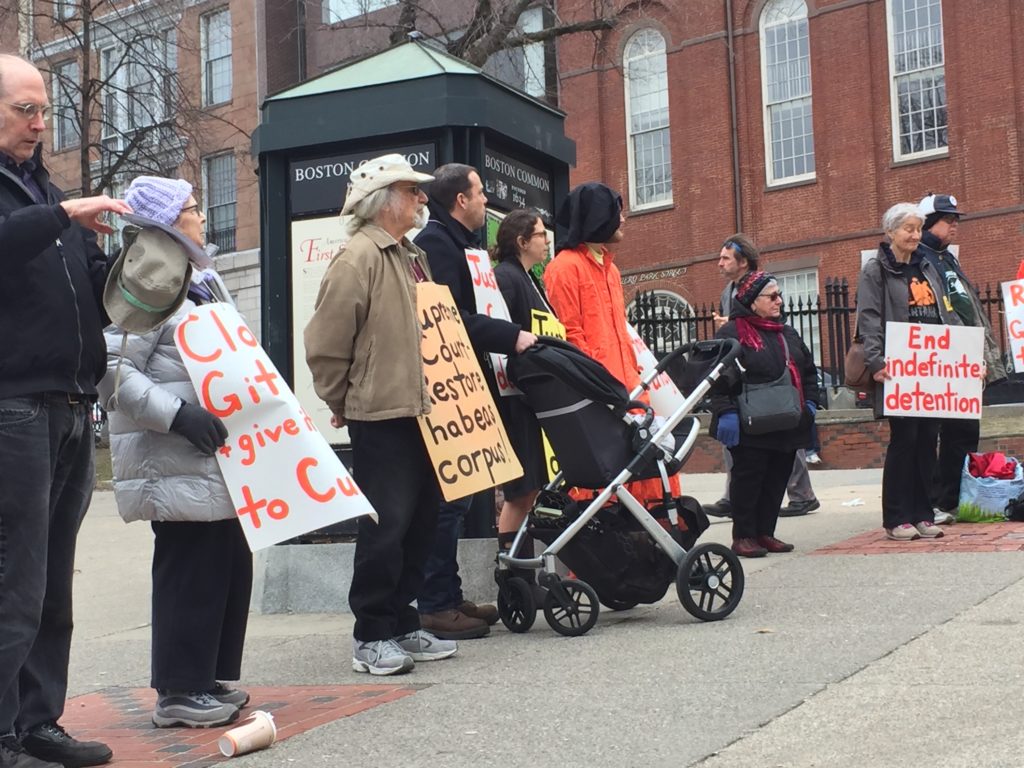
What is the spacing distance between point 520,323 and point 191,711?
2.56 meters

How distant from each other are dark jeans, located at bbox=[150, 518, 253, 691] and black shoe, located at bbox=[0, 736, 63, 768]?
2.28 feet

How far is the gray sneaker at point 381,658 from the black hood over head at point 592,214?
227 cm

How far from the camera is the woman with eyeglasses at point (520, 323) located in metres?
6.45

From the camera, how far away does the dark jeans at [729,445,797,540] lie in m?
8.28

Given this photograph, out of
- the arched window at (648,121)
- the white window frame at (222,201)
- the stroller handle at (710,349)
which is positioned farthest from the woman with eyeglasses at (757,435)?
the white window frame at (222,201)

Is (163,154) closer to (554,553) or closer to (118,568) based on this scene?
(118,568)

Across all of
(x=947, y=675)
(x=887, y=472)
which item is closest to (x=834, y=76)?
(x=887, y=472)

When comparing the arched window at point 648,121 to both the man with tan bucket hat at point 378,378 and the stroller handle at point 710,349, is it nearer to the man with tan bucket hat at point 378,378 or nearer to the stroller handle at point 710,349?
the stroller handle at point 710,349

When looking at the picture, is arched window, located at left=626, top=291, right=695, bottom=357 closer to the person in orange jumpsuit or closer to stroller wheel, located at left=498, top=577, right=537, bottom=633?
the person in orange jumpsuit

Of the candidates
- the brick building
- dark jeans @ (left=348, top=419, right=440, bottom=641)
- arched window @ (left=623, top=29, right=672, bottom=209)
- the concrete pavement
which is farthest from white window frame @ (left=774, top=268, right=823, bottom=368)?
dark jeans @ (left=348, top=419, right=440, bottom=641)

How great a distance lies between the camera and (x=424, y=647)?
5664mm

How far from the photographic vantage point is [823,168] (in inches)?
1113

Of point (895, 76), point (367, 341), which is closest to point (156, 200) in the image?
point (367, 341)

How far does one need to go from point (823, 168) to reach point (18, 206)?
25821 mm
